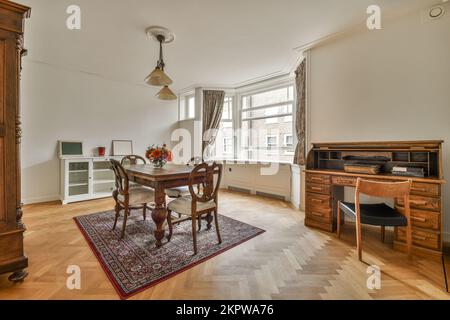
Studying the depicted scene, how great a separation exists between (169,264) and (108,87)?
168 inches

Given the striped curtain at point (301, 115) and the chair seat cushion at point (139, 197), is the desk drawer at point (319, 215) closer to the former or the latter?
the striped curtain at point (301, 115)

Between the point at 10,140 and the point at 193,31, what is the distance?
2.31m

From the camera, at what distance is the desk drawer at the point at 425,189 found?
188cm

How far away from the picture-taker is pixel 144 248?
6.81 feet

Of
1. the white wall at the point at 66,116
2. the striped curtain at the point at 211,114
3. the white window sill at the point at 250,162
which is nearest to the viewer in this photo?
the white wall at the point at 66,116

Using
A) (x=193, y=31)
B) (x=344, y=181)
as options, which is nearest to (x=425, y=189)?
(x=344, y=181)

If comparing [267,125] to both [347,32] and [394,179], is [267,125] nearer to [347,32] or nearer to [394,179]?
[347,32]

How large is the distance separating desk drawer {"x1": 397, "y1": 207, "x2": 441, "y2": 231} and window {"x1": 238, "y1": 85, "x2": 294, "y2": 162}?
228 cm

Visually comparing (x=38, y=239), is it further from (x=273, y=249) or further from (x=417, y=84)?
(x=417, y=84)

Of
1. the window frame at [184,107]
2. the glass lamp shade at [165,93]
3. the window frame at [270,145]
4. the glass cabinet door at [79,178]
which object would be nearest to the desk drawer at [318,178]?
the window frame at [270,145]

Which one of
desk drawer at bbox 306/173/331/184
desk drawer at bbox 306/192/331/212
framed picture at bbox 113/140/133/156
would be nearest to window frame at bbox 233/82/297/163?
desk drawer at bbox 306/173/331/184

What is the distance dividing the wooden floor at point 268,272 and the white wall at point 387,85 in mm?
1100

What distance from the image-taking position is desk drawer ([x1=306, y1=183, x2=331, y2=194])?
8.27 feet
